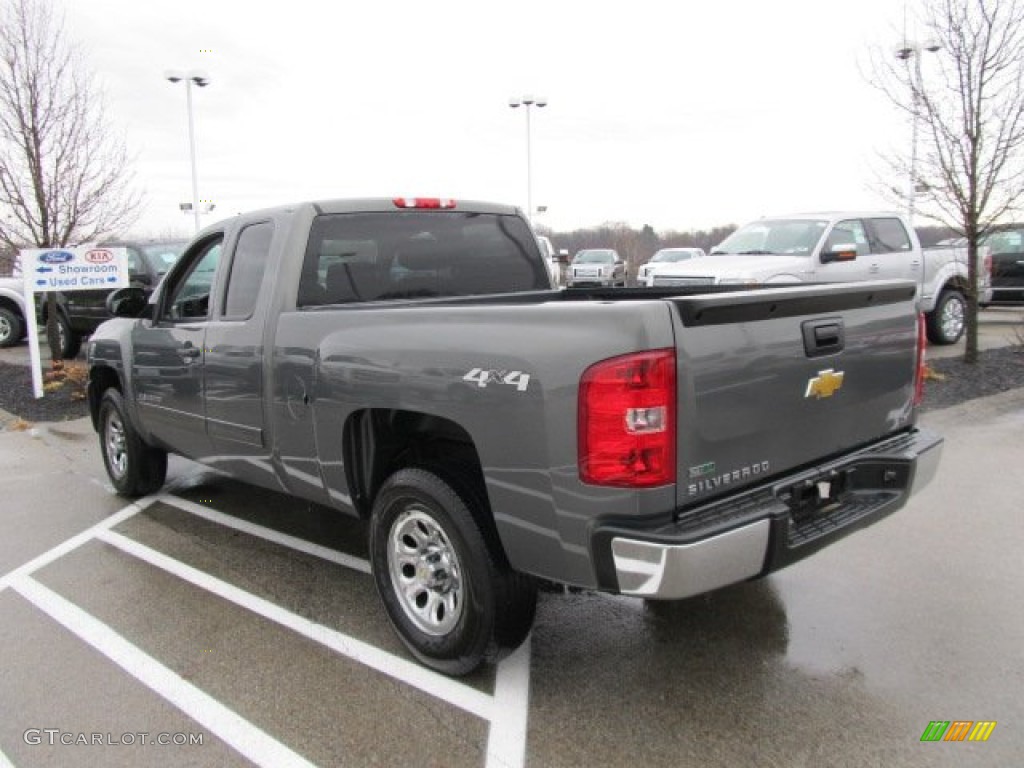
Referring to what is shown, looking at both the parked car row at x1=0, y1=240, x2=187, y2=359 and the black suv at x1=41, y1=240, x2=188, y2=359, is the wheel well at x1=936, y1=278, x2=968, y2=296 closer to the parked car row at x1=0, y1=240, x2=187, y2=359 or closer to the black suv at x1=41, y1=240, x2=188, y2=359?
the parked car row at x1=0, y1=240, x2=187, y2=359

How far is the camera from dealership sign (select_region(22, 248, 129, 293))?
33.5 feet

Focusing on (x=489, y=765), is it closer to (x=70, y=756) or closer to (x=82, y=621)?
(x=70, y=756)

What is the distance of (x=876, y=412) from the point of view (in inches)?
136

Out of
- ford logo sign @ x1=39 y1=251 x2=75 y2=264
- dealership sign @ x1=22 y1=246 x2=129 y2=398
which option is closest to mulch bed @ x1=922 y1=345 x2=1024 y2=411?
dealership sign @ x1=22 y1=246 x2=129 y2=398

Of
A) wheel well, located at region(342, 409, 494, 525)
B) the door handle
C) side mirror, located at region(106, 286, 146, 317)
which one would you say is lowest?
wheel well, located at region(342, 409, 494, 525)

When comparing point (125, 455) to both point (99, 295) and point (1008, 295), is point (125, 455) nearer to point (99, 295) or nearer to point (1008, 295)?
point (99, 295)

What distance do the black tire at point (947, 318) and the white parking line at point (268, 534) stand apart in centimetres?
1037

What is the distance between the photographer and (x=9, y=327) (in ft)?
54.3

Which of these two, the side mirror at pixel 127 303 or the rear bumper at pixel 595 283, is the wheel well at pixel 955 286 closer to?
the rear bumper at pixel 595 283

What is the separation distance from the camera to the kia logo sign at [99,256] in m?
10.6

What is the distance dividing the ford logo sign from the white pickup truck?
25.3 ft

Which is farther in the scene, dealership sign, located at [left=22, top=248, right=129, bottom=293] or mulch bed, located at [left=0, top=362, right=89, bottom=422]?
dealership sign, located at [left=22, top=248, right=129, bottom=293]

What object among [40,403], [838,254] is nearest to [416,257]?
[838,254]

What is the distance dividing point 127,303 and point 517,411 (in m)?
3.77
